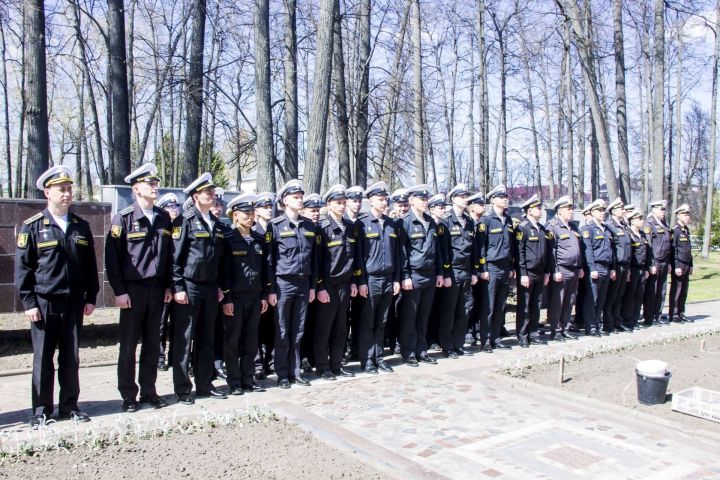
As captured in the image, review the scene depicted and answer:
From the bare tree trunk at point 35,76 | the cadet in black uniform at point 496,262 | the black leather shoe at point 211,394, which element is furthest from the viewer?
the bare tree trunk at point 35,76

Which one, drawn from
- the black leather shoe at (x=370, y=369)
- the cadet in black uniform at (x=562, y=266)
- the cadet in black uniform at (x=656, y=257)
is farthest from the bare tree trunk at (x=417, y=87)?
the black leather shoe at (x=370, y=369)

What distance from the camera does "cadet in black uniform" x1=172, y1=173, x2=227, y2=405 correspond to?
21.7 ft

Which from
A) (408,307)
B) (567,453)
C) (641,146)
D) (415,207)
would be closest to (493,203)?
(415,207)

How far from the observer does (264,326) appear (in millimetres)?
8117

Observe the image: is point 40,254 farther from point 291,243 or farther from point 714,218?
point 714,218

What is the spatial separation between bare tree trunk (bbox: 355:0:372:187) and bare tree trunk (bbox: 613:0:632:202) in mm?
7108

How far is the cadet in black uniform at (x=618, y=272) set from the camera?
11383 millimetres

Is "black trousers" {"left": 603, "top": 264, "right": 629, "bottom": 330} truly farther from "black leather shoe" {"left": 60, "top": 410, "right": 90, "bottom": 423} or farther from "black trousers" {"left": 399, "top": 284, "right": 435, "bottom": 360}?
"black leather shoe" {"left": 60, "top": 410, "right": 90, "bottom": 423}

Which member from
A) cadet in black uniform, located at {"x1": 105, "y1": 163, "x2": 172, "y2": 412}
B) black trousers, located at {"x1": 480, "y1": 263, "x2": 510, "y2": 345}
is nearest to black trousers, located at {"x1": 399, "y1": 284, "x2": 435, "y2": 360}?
black trousers, located at {"x1": 480, "y1": 263, "x2": 510, "y2": 345}

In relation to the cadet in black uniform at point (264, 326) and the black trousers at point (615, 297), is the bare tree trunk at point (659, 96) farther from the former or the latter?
the cadet in black uniform at point (264, 326)

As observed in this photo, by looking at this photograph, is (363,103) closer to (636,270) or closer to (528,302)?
(636,270)

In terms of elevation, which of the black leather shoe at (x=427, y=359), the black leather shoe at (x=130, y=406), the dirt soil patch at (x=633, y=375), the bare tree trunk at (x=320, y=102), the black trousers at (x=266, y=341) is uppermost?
the bare tree trunk at (x=320, y=102)

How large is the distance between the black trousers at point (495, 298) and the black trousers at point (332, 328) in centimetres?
247

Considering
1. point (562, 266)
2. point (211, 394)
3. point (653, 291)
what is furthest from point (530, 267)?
point (211, 394)
